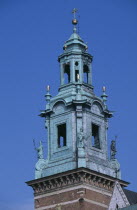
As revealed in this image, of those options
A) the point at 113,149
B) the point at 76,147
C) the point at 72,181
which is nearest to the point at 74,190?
the point at 72,181

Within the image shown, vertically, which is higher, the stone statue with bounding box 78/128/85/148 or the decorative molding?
the stone statue with bounding box 78/128/85/148

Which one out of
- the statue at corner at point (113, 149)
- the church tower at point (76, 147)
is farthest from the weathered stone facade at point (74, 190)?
the statue at corner at point (113, 149)

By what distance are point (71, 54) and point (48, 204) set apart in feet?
46.9

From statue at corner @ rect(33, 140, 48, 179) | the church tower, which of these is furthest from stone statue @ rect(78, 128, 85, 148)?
statue at corner @ rect(33, 140, 48, 179)

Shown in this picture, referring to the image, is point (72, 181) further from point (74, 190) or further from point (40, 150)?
point (40, 150)

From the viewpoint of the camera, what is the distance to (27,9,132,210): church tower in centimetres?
6931

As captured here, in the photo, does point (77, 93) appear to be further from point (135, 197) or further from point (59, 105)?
point (135, 197)

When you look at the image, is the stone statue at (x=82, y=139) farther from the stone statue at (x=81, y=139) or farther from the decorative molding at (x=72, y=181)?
the decorative molding at (x=72, y=181)

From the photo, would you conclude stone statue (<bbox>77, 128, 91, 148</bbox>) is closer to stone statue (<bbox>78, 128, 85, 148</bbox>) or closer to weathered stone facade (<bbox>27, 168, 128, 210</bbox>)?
stone statue (<bbox>78, 128, 85, 148</bbox>)

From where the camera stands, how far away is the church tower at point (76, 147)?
227 feet

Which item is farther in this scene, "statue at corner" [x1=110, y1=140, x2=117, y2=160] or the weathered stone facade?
"statue at corner" [x1=110, y1=140, x2=117, y2=160]

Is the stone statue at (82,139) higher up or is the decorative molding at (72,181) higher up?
the stone statue at (82,139)

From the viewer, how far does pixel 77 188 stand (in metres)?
68.8

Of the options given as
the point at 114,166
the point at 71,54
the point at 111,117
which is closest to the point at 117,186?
the point at 114,166
